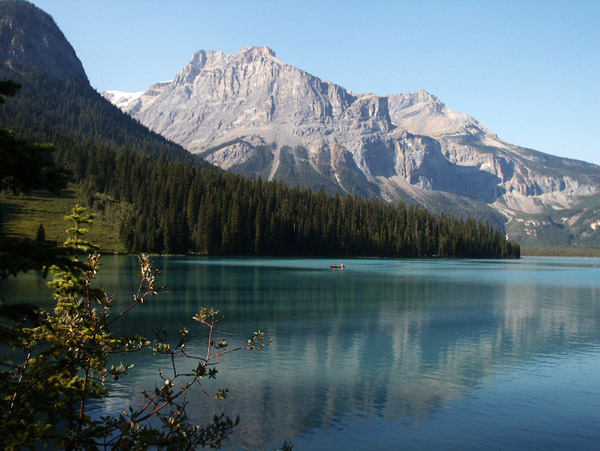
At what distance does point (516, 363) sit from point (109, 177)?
173m

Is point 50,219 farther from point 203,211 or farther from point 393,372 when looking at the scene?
point 393,372

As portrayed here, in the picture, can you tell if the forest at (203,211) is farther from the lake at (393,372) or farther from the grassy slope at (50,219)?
the lake at (393,372)

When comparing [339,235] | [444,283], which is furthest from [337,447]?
[339,235]

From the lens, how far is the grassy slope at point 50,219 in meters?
128

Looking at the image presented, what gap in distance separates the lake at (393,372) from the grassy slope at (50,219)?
243 ft

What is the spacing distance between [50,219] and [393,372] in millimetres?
129831

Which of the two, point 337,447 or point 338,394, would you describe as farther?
point 338,394

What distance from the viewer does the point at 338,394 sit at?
24906mm

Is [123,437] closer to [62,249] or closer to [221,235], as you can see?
[62,249]

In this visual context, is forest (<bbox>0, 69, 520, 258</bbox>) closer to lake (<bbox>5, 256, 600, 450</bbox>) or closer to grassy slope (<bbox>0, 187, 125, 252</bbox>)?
grassy slope (<bbox>0, 187, 125, 252</bbox>)

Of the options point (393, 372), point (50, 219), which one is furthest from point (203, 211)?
point (393, 372)

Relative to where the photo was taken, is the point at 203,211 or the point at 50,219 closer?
the point at 50,219

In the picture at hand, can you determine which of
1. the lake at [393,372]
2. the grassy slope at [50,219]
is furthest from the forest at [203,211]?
the lake at [393,372]

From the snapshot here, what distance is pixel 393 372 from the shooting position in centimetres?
2903
